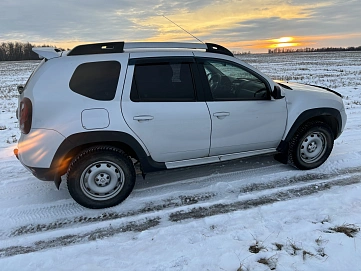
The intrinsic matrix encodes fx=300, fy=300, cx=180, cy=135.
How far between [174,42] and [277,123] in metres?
1.88

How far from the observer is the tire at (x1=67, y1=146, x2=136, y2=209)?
11.7ft

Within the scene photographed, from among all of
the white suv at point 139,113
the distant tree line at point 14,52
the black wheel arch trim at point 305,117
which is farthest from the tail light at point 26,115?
the distant tree line at point 14,52

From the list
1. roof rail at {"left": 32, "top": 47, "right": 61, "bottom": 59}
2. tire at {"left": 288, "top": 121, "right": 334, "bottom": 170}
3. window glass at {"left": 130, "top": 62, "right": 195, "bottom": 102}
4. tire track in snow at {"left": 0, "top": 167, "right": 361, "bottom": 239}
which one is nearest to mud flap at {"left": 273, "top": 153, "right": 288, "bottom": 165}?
tire at {"left": 288, "top": 121, "right": 334, "bottom": 170}

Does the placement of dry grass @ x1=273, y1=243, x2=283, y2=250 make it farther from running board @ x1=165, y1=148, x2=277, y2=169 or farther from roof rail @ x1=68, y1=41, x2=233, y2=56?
roof rail @ x1=68, y1=41, x2=233, y2=56

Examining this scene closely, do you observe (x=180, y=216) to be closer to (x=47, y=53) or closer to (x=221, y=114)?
(x=221, y=114)

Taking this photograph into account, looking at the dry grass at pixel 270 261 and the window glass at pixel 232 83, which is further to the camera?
the window glass at pixel 232 83

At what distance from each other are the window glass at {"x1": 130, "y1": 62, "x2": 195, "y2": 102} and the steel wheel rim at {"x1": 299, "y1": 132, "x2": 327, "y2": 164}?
6.65 ft

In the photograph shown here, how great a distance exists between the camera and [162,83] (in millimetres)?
3805

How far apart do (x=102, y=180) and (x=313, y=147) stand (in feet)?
10.6

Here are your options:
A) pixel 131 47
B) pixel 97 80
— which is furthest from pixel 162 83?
pixel 97 80

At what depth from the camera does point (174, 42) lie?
163 inches

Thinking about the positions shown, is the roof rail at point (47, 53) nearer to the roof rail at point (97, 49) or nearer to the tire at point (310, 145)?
the roof rail at point (97, 49)

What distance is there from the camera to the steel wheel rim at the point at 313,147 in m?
4.66

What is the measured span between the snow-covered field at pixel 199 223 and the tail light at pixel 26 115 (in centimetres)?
105
